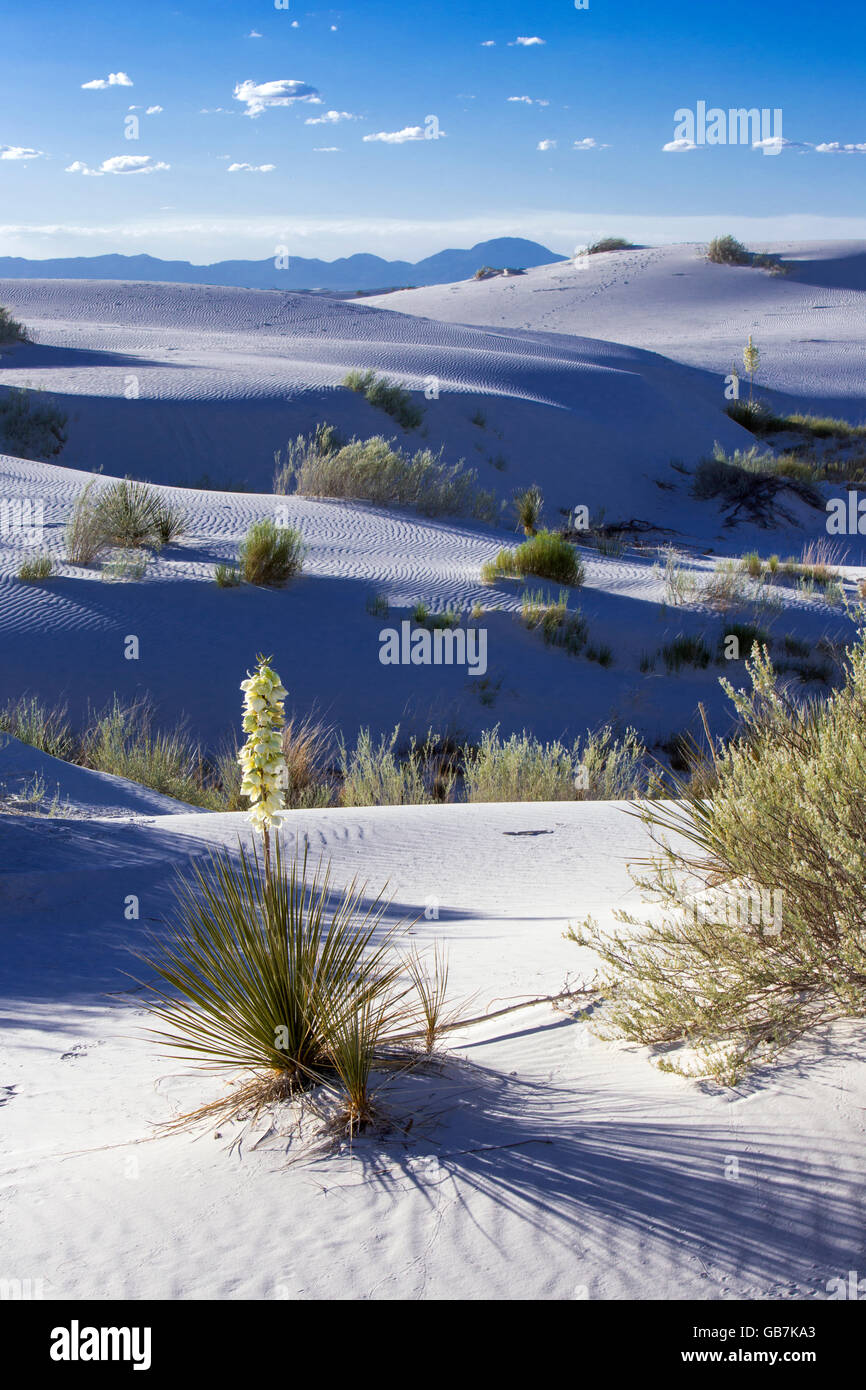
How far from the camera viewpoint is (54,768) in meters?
7.12

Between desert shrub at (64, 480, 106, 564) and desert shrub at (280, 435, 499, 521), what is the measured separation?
457 cm

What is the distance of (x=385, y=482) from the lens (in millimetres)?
16094

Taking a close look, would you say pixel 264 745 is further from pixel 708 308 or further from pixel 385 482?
pixel 708 308

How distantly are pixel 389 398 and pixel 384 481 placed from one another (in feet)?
18.5

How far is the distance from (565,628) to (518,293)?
51.0 metres

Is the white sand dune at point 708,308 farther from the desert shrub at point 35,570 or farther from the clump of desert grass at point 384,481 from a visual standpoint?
the desert shrub at point 35,570

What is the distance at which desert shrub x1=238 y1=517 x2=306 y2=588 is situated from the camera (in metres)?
11.5

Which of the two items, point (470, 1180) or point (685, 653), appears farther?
point (685, 653)

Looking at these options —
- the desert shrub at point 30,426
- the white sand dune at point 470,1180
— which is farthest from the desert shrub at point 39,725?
the desert shrub at point 30,426

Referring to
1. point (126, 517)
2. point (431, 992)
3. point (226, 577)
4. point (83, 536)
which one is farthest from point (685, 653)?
point (431, 992)

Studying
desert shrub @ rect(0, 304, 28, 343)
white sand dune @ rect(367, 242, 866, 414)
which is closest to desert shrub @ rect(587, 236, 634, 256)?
white sand dune @ rect(367, 242, 866, 414)

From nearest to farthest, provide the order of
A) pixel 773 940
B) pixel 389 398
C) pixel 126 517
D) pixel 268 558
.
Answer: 1. pixel 773 940
2. pixel 268 558
3. pixel 126 517
4. pixel 389 398
